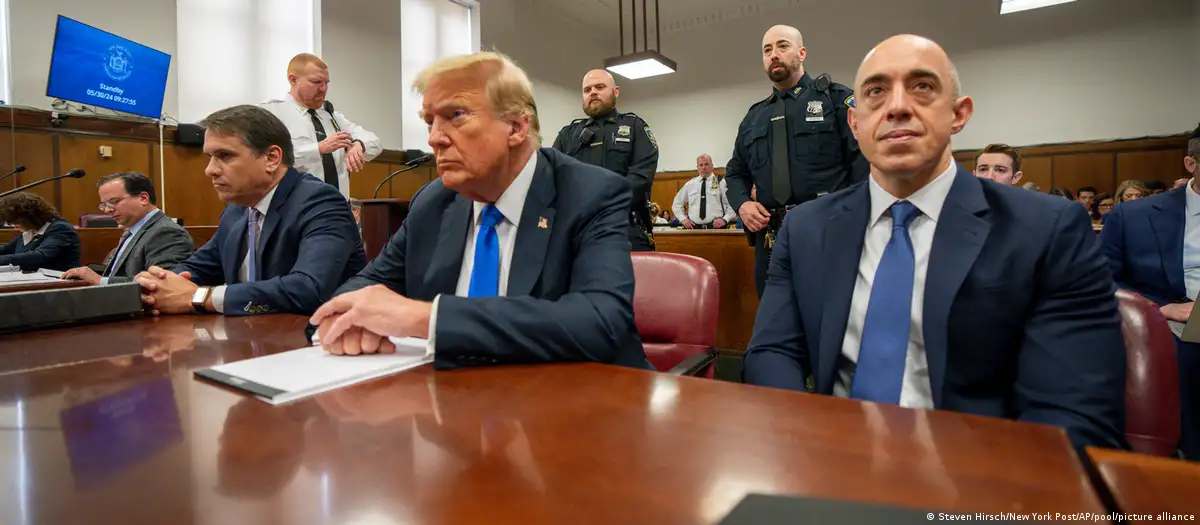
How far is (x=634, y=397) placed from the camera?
716mm

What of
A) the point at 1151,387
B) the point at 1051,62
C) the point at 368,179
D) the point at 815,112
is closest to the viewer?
the point at 1151,387

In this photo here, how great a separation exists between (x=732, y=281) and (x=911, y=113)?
266 cm

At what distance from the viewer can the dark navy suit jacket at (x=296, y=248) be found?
1635 mm

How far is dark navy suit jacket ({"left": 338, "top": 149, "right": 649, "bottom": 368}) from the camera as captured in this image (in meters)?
0.91

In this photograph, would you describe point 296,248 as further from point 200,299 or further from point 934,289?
point 934,289

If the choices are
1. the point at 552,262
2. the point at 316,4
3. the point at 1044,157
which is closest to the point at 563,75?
the point at 316,4

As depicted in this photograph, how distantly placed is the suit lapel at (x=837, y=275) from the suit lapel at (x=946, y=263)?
0.13 meters

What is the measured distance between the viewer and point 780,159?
3.13m

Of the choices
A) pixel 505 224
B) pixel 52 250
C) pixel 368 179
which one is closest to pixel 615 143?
pixel 505 224

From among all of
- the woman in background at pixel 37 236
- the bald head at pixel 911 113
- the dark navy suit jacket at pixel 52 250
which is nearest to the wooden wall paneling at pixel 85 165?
the woman in background at pixel 37 236

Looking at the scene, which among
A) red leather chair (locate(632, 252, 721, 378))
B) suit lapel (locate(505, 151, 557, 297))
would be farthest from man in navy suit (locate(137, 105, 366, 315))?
red leather chair (locate(632, 252, 721, 378))

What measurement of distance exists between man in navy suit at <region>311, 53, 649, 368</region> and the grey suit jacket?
2233 mm

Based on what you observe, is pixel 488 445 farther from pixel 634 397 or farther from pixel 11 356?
pixel 11 356

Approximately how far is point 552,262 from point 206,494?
79 centimetres
